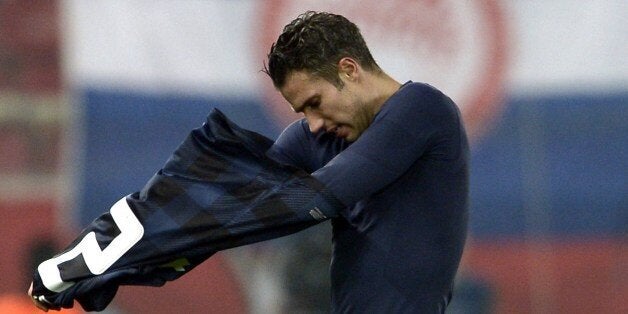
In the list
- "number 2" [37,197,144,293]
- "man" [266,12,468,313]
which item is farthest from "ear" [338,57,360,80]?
"number 2" [37,197,144,293]

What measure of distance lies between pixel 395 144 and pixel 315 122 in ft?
0.57

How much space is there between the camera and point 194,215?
1.95 m

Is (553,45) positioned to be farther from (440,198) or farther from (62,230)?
(440,198)

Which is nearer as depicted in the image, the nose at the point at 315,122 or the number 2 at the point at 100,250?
the number 2 at the point at 100,250

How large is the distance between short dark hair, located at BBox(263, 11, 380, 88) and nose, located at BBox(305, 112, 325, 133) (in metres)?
0.07

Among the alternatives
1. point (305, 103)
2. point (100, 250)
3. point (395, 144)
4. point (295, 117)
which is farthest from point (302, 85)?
point (295, 117)

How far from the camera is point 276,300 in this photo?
3.91 m

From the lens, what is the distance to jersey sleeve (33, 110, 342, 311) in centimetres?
195

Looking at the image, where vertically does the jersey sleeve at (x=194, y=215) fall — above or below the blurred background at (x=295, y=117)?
above

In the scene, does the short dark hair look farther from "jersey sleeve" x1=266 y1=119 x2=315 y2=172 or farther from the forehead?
"jersey sleeve" x1=266 y1=119 x2=315 y2=172

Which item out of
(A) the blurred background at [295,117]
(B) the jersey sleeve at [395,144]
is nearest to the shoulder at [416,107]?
(B) the jersey sleeve at [395,144]

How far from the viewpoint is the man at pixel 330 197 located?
6.41 ft

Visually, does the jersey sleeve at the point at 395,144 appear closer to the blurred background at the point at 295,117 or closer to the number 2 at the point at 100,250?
the number 2 at the point at 100,250

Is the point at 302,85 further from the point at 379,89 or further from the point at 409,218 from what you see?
the point at 409,218
